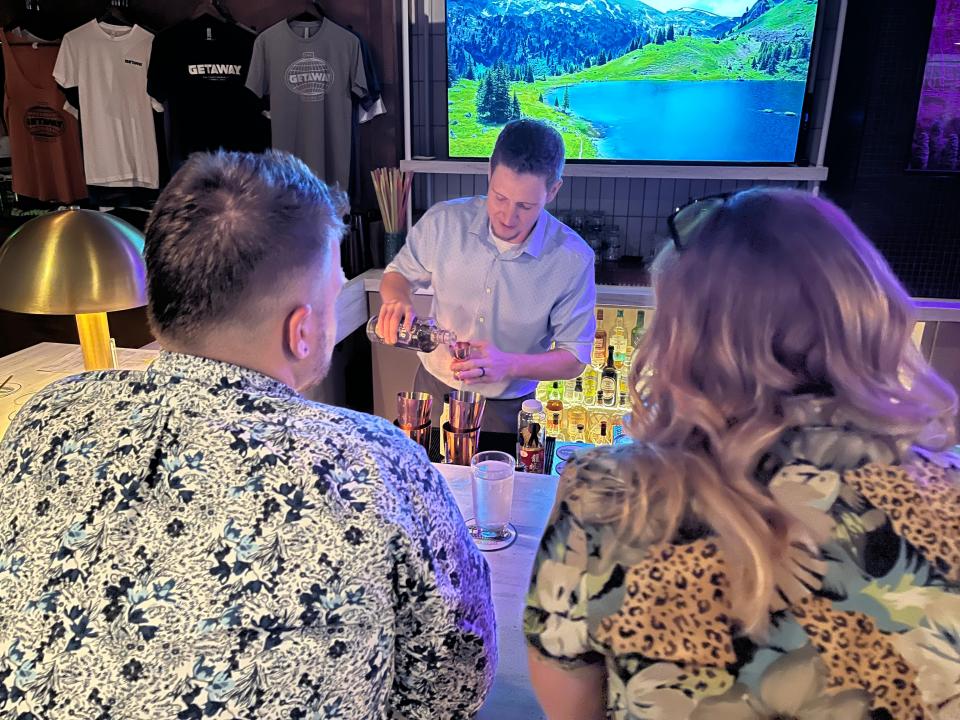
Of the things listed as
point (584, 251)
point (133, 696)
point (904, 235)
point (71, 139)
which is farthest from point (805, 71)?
point (71, 139)

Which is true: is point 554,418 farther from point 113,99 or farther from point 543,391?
point 113,99

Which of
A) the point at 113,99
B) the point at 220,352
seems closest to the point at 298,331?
the point at 220,352

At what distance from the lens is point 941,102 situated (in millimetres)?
3018

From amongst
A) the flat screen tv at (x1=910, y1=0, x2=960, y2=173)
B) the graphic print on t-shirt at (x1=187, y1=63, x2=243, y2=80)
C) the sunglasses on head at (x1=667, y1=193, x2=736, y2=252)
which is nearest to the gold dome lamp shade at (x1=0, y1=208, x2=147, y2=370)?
the sunglasses on head at (x1=667, y1=193, x2=736, y2=252)

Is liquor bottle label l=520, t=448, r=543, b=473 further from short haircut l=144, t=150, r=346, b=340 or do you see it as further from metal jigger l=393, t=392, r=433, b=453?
short haircut l=144, t=150, r=346, b=340

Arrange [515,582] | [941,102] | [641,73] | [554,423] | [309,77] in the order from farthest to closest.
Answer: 1. [309,77]
2. [641,73]
3. [554,423]
4. [941,102]
5. [515,582]

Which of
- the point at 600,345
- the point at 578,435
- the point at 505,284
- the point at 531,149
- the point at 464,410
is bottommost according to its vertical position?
the point at 578,435

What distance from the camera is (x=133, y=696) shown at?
0.77 metres

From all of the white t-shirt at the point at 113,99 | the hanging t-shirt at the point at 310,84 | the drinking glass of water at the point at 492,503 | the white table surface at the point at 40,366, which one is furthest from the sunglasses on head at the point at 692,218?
the white t-shirt at the point at 113,99

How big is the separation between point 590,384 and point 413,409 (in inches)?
66.0

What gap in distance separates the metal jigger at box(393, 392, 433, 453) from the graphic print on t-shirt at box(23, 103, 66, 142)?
342 centimetres

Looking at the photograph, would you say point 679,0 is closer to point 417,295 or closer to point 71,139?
point 417,295

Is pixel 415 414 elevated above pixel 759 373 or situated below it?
below

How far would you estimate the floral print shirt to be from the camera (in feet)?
2.50
